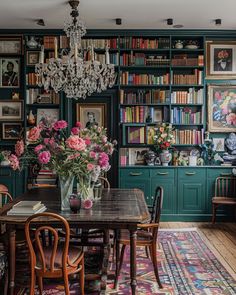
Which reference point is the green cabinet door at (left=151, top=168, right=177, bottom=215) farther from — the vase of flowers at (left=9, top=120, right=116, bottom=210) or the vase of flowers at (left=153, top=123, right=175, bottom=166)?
the vase of flowers at (left=9, top=120, right=116, bottom=210)

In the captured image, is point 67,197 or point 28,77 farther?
point 28,77

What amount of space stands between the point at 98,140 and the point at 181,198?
131 inches

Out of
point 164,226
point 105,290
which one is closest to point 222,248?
point 164,226

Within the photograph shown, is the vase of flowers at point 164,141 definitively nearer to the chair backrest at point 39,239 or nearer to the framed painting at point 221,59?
the framed painting at point 221,59

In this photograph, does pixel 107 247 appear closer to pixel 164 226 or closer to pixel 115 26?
pixel 164 226

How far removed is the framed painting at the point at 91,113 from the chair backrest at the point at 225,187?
2.08 meters

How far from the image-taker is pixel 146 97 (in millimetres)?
6891

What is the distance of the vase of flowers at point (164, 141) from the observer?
6738 mm

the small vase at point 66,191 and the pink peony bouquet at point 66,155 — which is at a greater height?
the pink peony bouquet at point 66,155

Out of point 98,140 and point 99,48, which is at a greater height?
point 99,48

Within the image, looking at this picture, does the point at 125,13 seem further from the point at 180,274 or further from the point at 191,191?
the point at 180,274

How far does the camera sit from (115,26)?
670cm

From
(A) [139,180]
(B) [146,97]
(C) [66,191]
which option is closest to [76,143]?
(C) [66,191]

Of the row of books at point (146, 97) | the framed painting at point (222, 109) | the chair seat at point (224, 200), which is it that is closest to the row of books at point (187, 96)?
the row of books at point (146, 97)
